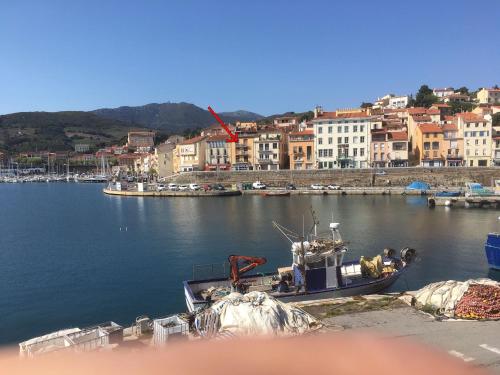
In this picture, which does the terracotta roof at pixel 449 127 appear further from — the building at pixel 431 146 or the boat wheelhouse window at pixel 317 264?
the boat wheelhouse window at pixel 317 264

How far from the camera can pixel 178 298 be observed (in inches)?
758

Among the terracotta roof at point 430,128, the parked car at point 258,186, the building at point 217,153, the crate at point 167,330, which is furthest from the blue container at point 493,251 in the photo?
the building at point 217,153

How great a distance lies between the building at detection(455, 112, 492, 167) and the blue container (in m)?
49.1

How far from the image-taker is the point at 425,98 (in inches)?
4412

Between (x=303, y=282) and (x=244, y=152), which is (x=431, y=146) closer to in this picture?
(x=244, y=152)

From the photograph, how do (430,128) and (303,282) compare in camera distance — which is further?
(430,128)

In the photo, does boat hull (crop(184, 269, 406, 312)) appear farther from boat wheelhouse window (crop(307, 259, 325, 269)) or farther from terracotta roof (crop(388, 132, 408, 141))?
terracotta roof (crop(388, 132, 408, 141))

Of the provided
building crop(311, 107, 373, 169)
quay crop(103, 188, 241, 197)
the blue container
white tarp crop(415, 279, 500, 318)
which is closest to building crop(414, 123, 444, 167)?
building crop(311, 107, 373, 169)

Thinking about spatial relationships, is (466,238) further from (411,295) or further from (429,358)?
(429,358)

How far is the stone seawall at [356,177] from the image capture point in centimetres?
6419

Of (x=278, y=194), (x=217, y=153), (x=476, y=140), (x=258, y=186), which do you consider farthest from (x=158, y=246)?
(x=476, y=140)

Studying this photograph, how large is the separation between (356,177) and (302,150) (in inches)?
410

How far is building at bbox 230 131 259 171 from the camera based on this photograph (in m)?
77.5

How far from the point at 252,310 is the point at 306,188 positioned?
56816mm
